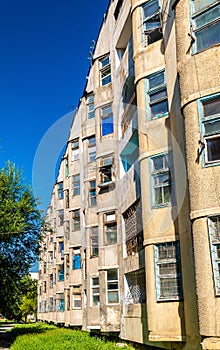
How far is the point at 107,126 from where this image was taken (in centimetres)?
2341

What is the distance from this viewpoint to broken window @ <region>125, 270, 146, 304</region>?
1645cm

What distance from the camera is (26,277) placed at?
2609 centimetres

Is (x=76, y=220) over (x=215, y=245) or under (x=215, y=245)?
over


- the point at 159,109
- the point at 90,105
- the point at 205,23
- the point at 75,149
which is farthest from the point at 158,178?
the point at 75,149

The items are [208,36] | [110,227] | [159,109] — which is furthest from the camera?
[110,227]

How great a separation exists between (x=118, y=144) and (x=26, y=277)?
10394mm

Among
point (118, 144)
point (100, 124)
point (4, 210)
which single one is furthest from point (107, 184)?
point (4, 210)

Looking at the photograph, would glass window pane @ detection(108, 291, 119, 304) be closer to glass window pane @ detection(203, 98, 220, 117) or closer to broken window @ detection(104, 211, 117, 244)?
broken window @ detection(104, 211, 117, 244)

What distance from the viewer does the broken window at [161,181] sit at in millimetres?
13648

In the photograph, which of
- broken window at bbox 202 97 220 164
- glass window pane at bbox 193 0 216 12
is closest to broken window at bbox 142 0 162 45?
glass window pane at bbox 193 0 216 12

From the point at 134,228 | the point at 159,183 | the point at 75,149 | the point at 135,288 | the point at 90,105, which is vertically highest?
the point at 90,105

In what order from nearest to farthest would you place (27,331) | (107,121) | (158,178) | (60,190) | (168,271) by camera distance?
1. (168,271)
2. (158,178)
3. (107,121)
4. (27,331)
5. (60,190)

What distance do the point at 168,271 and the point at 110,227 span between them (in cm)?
937

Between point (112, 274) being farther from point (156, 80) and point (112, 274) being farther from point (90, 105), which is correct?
point (90, 105)
